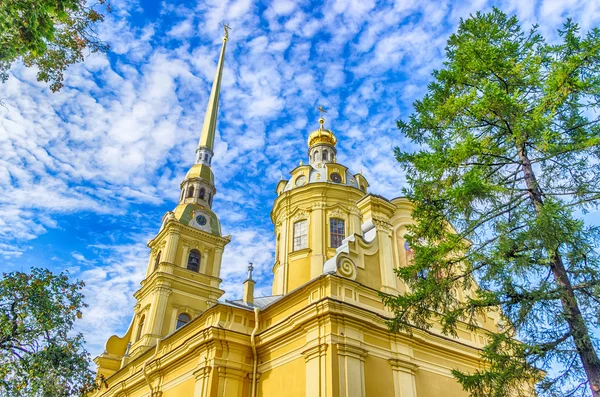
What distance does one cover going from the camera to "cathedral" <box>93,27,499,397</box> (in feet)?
42.2

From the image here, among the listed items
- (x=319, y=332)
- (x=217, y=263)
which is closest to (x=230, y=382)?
(x=319, y=332)

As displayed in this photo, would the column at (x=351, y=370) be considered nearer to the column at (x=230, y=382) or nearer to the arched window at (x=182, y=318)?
the column at (x=230, y=382)

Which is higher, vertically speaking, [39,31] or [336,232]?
[336,232]

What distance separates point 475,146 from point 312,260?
1254 cm

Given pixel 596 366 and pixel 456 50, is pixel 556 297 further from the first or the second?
pixel 456 50

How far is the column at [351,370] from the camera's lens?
39.1ft

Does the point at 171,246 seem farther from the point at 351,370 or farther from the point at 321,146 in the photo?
the point at 351,370

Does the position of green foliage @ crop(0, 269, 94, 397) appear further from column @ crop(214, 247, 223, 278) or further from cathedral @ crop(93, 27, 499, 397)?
column @ crop(214, 247, 223, 278)

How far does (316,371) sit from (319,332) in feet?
3.51

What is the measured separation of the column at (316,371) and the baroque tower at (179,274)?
15635 millimetres

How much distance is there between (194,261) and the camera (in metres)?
29.8

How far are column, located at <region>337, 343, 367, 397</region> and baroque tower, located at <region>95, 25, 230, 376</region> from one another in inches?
649

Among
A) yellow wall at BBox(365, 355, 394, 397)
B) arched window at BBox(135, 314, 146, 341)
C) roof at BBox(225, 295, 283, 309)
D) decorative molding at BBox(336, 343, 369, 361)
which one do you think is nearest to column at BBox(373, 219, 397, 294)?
yellow wall at BBox(365, 355, 394, 397)

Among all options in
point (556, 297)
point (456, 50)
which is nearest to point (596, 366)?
point (556, 297)
